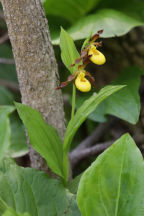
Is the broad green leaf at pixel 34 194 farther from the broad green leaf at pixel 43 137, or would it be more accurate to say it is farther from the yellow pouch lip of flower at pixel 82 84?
the yellow pouch lip of flower at pixel 82 84

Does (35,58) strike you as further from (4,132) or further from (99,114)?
(99,114)

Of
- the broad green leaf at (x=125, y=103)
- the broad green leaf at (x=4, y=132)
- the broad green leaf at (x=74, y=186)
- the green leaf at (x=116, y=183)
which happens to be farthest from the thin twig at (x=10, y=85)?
the green leaf at (x=116, y=183)

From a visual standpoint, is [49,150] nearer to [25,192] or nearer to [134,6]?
[25,192]

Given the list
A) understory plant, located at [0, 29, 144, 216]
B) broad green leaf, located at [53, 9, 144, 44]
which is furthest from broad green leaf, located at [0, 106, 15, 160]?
broad green leaf, located at [53, 9, 144, 44]

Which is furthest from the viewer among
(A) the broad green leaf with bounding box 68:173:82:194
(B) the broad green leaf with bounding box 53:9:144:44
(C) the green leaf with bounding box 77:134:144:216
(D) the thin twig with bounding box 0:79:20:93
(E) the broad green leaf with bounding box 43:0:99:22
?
(D) the thin twig with bounding box 0:79:20:93

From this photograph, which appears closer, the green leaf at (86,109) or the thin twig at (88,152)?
the green leaf at (86,109)

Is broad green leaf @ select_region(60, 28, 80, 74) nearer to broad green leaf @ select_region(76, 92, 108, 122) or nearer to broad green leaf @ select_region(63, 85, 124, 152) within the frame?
broad green leaf @ select_region(63, 85, 124, 152)
